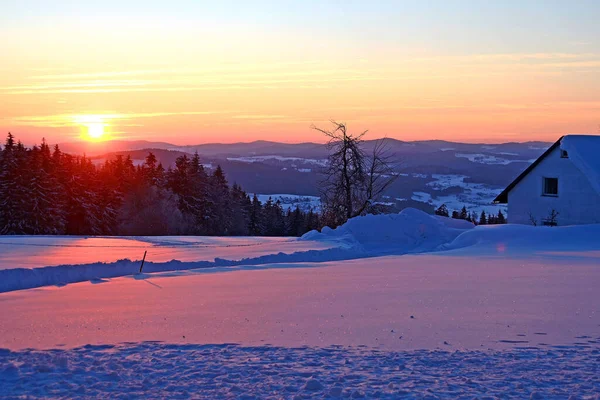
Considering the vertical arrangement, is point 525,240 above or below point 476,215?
below

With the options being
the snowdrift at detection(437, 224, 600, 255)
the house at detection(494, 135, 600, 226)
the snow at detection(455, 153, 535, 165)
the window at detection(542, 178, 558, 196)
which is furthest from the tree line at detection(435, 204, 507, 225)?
the snow at detection(455, 153, 535, 165)

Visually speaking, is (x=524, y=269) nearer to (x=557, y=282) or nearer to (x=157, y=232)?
(x=557, y=282)

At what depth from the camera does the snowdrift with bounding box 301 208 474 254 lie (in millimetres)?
20875

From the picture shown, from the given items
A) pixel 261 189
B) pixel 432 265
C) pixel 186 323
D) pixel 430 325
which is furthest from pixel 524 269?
pixel 261 189

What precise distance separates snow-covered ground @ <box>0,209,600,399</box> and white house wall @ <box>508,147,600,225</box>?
55.5ft

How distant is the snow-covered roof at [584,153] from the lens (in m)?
28.1

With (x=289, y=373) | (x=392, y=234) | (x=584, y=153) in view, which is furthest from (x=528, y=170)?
(x=289, y=373)

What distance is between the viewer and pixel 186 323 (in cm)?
794

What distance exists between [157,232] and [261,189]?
92.5 metres

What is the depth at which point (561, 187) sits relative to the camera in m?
29.9

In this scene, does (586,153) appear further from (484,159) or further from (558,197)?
(484,159)

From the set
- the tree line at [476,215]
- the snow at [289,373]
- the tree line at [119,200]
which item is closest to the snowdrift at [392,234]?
the tree line at [119,200]

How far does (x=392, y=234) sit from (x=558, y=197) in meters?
12.3

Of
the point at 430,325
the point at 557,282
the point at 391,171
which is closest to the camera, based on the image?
the point at 430,325
